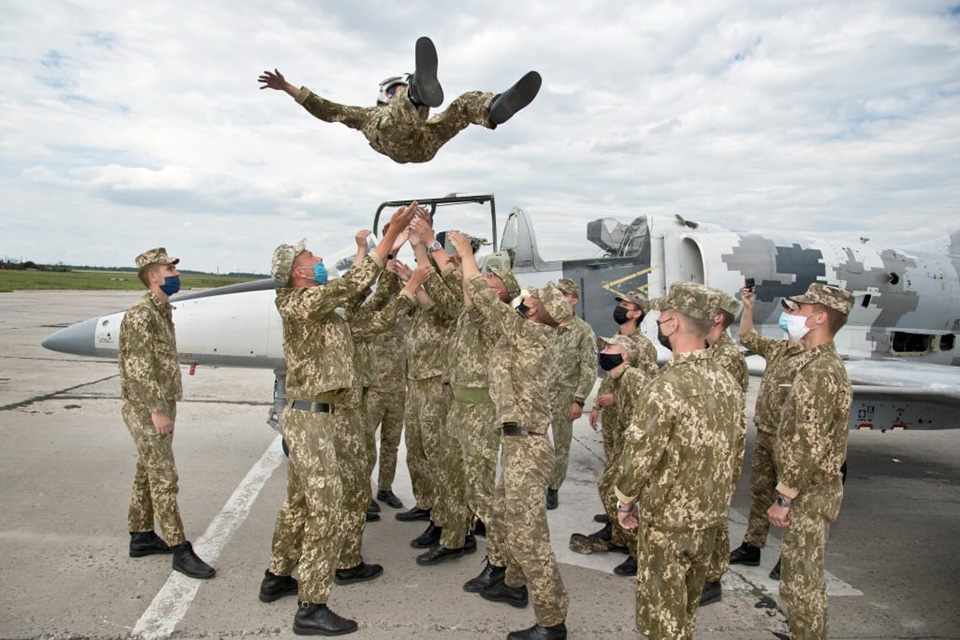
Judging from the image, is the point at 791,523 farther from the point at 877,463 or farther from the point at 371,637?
the point at 877,463

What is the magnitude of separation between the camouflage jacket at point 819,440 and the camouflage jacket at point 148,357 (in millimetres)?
3966

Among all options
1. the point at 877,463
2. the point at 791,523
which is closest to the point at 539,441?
the point at 791,523

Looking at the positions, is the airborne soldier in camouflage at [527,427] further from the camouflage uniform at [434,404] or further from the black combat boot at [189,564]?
the black combat boot at [189,564]

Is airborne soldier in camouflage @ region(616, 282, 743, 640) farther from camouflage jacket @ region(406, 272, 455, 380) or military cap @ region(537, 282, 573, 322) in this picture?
camouflage jacket @ region(406, 272, 455, 380)

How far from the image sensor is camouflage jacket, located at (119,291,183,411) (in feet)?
Answer: 14.5

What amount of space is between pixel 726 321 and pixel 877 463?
586cm

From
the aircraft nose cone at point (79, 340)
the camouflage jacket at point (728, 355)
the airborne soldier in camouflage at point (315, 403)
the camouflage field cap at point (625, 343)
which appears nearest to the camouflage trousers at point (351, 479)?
the airborne soldier in camouflage at point (315, 403)

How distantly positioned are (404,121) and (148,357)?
246 cm

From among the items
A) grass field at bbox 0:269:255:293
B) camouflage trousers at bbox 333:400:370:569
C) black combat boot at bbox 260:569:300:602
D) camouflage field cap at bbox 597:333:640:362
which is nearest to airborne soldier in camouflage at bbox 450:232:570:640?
camouflage field cap at bbox 597:333:640:362

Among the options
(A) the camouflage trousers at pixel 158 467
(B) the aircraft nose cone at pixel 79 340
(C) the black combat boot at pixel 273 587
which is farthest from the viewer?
(B) the aircraft nose cone at pixel 79 340

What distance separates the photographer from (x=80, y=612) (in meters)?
3.89

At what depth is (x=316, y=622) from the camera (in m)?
3.68

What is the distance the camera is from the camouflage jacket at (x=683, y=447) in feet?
9.22

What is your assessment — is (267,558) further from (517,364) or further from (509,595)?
(517,364)
